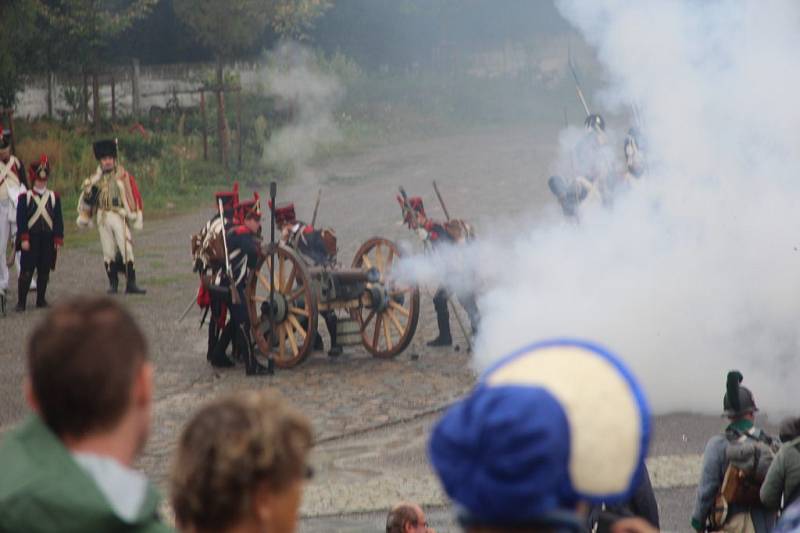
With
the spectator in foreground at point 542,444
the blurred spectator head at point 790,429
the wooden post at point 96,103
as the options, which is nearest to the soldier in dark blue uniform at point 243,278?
the blurred spectator head at point 790,429

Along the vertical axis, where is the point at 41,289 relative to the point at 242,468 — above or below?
below

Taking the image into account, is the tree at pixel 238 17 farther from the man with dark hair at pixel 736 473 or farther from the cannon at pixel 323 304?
the man with dark hair at pixel 736 473

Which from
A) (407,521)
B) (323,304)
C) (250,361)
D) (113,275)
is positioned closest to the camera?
(407,521)

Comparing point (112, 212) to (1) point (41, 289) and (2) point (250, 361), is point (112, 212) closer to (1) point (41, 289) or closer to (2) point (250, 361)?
(1) point (41, 289)

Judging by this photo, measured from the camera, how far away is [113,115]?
3003cm

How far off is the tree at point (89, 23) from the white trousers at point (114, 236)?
37.6 ft

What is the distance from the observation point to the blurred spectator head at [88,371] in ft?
8.14

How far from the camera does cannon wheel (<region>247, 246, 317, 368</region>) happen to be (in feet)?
43.6

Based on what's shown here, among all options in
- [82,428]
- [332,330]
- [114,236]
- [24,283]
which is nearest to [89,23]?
[114,236]

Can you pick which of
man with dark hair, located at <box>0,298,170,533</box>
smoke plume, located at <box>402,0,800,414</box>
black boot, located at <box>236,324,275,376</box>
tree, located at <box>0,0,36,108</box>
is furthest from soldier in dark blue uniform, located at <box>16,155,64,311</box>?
man with dark hair, located at <box>0,298,170,533</box>

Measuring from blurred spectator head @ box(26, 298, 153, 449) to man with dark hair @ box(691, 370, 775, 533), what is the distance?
485cm

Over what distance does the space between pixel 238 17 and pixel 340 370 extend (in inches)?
754

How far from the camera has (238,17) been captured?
31703 millimetres

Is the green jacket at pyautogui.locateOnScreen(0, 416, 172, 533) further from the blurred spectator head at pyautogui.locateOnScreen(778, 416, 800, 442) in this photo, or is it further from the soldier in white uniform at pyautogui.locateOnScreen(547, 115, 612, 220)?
the soldier in white uniform at pyautogui.locateOnScreen(547, 115, 612, 220)
